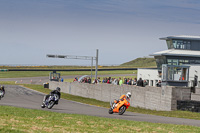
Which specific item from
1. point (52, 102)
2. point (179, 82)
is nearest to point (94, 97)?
point (179, 82)

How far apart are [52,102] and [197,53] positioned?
1806 inches

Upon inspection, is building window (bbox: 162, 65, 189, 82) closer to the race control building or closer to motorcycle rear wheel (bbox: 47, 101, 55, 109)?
the race control building

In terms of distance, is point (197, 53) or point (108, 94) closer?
point (108, 94)

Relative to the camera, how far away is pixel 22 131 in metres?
10.6

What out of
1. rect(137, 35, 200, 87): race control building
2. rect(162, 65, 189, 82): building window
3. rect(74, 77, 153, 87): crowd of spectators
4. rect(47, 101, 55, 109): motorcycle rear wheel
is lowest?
rect(47, 101, 55, 109): motorcycle rear wheel

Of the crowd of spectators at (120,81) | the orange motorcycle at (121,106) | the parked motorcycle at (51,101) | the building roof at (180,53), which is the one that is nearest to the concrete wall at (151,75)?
the building roof at (180,53)

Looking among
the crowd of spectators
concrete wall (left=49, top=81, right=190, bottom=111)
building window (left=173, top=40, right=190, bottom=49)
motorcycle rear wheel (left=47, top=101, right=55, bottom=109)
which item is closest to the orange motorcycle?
motorcycle rear wheel (left=47, top=101, right=55, bottom=109)

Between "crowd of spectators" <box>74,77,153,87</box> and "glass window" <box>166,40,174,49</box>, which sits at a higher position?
"glass window" <box>166,40,174,49</box>

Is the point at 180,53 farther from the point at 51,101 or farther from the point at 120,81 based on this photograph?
the point at 51,101

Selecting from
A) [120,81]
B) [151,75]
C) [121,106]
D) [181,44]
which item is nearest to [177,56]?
[151,75]

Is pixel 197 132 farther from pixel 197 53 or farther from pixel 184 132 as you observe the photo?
pixel 197 53

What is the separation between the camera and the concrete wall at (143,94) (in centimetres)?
2689

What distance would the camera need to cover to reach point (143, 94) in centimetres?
3234

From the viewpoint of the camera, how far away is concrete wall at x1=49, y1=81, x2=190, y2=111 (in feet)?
88.2
